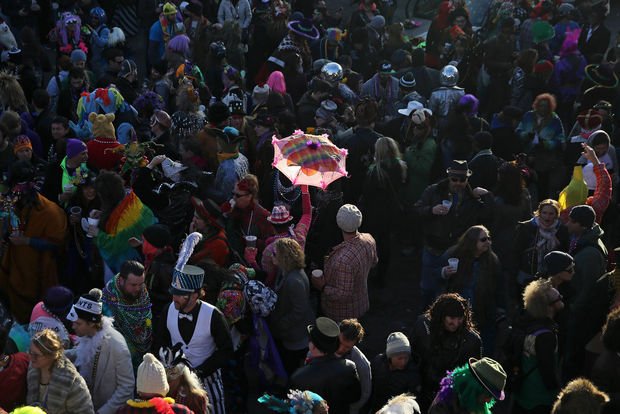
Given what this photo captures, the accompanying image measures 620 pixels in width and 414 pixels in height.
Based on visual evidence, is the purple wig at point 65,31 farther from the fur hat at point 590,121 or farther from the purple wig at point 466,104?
the fur hat at point 590,121

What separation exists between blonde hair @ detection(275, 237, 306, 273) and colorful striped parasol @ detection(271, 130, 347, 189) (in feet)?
4.40

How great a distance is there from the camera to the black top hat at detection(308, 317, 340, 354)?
595 centimetres

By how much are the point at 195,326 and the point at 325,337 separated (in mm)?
948

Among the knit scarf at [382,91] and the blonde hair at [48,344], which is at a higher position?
the blonde hair at [48,344]

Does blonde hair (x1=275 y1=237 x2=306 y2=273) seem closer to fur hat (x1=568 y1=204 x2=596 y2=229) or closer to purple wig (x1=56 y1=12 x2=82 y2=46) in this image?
fur hat (x1=568 y1=204 x2=596 y2=229)

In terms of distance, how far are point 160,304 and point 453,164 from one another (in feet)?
10.1

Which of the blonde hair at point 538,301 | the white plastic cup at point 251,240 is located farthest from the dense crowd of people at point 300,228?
the white plastic cup at point 251,240

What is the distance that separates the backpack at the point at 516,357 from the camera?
6.43 meters

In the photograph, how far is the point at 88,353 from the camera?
584 centimetres

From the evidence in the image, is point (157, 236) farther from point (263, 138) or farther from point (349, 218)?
point (263, 138)

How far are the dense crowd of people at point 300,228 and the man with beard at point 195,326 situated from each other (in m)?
0.02

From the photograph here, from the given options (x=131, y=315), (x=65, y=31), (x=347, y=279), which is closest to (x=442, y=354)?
(x=347, y=279)

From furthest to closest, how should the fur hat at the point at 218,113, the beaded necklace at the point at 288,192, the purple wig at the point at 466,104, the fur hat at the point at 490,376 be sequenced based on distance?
the purple wig at the point at 466,104
the fur hat at the point at 218,113
the beaded necklace at the point at 288,192
the fur hat at the point at 490,376

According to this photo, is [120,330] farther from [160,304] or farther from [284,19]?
[284,19]
